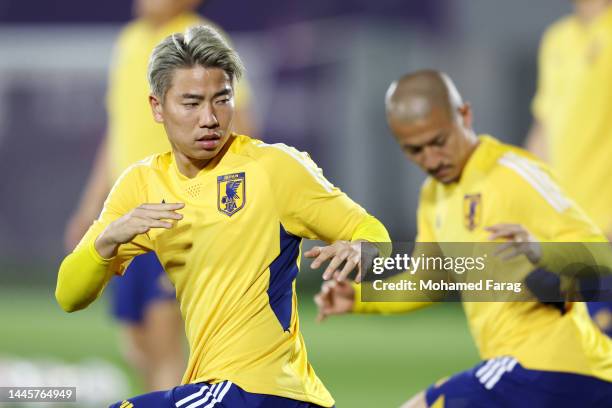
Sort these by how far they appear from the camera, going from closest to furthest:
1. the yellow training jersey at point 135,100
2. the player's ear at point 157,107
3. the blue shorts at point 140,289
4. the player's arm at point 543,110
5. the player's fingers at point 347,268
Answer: the player's fingers at point 347,268 → the player's ear at point 157,107 → the blue shorts at point 140,289 → the yellow training jersey at point 135,100 → the player's arm at point 543,110

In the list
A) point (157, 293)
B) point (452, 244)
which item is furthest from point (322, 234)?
point (157, 293)

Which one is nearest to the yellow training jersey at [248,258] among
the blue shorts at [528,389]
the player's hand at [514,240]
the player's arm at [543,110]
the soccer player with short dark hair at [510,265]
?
the player's hand at [514,240]

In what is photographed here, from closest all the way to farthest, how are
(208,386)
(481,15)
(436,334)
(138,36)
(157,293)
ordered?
(208,386), (157,293), (138,36), (436,334), (481,15)

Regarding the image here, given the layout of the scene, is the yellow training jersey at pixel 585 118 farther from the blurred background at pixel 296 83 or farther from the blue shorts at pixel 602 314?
the blurred background at pixel 296 83

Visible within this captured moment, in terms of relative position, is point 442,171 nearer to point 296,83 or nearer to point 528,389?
point 528,389

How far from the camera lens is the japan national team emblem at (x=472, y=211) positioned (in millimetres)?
4734

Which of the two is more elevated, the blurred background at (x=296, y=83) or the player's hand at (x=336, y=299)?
the blurred background at (x=296, y=83)

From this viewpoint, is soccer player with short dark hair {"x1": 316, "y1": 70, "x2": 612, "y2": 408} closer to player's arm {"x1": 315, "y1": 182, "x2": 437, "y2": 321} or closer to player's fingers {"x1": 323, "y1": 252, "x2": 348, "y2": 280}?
player's arm {"x1": 315, "y1": 182, "x2": 437, "y2": 321}

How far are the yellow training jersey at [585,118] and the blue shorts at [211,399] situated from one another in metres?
3.59

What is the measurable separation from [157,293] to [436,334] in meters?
5.00

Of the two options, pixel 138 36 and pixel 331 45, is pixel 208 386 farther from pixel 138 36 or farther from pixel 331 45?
pixel 331 45

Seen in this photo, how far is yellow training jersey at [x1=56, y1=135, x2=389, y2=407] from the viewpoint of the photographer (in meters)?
3.67

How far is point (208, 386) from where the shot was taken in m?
3.66

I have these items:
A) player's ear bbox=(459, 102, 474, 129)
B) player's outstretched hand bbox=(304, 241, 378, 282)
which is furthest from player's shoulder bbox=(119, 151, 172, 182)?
player's ear bbox=(459, 102, 474, 129)
